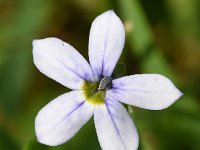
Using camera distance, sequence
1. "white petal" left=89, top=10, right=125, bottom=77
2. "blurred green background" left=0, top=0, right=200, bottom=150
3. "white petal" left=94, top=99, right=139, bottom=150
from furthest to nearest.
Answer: "blurred green background" left=0, top=0, right=200, bottom=150 < "white petal" left=89, top=10, right=125, bottom=77 < "white petal" left=94, top=99, right=139, bottom=150

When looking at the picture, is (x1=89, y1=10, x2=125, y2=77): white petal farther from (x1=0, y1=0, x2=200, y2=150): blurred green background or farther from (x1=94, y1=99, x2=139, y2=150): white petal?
(x1=0, y1=0, x2=200, y2=150): blurred green background

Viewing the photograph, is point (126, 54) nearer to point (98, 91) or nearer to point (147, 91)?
point (98, 91)

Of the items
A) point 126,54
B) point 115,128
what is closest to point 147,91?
point 115,128

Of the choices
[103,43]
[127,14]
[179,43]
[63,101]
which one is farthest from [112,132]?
[179,43]

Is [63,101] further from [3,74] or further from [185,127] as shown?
[3,74]

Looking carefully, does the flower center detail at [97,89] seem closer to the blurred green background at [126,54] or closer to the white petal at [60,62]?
the white petal at [60,62]

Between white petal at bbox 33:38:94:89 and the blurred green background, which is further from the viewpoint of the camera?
the blurred green background

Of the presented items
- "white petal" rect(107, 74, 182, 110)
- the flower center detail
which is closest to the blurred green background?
the flower center detail
